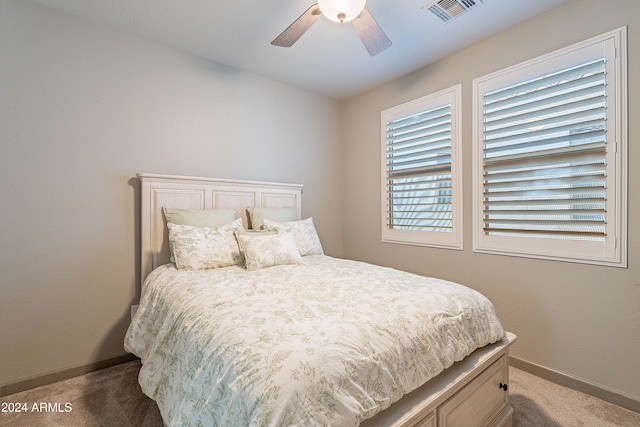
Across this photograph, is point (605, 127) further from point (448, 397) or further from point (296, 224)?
point (296, 224)

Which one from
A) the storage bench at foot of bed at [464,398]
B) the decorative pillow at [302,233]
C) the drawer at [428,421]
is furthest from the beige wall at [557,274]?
the drawer at [428,421]

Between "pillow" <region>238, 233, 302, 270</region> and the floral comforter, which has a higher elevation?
"pillow" <region>238, 233, 302, 270</region>

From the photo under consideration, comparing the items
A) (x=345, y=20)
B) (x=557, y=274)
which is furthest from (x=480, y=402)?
(x=345, y=20)

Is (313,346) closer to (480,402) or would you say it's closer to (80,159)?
(480,402)

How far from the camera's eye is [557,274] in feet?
6.77

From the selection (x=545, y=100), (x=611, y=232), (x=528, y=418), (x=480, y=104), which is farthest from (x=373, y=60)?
(x=528, y=418)

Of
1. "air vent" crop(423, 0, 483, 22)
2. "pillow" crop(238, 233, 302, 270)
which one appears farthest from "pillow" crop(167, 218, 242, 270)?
"air vent" crop(423, 0, 483, 22)

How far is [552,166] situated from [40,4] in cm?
386

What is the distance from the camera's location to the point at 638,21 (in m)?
1.74

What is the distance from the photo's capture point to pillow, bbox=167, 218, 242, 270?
2.09 meters

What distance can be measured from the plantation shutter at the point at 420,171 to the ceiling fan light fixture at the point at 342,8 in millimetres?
1470

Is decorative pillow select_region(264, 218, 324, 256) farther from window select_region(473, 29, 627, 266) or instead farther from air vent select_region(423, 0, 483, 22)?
air vent select_region(423, 0, 483, 22)

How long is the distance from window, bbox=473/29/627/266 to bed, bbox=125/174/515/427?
3.03 ft

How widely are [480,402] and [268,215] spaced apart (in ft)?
6.96
